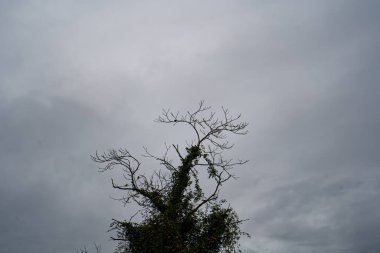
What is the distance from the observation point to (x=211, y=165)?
35.8 meters

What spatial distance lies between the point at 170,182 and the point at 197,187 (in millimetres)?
2466

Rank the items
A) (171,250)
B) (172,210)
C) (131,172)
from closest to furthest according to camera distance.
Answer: (171,250) → (172,210) → (131,172)

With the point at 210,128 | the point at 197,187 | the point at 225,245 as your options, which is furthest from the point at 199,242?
the point at 210,128

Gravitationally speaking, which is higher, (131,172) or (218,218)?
(131,172)

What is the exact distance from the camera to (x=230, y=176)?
35156 mm

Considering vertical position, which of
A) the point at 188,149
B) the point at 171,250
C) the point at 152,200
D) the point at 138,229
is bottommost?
the point at 171,250

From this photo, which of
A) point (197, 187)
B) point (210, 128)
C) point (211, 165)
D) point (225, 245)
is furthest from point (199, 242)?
point (210, 128)

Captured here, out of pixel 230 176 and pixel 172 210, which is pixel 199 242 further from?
pixel 230 176

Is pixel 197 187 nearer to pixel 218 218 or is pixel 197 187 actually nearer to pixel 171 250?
pixel 218 218

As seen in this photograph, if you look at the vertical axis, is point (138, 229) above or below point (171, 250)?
above

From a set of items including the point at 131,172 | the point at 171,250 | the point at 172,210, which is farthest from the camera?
the point at 131,172

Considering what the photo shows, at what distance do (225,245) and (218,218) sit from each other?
2256 millimetres

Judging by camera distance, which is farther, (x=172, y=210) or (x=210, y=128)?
(x=210, y=128)

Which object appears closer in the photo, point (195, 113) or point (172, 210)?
point (172, 210)
